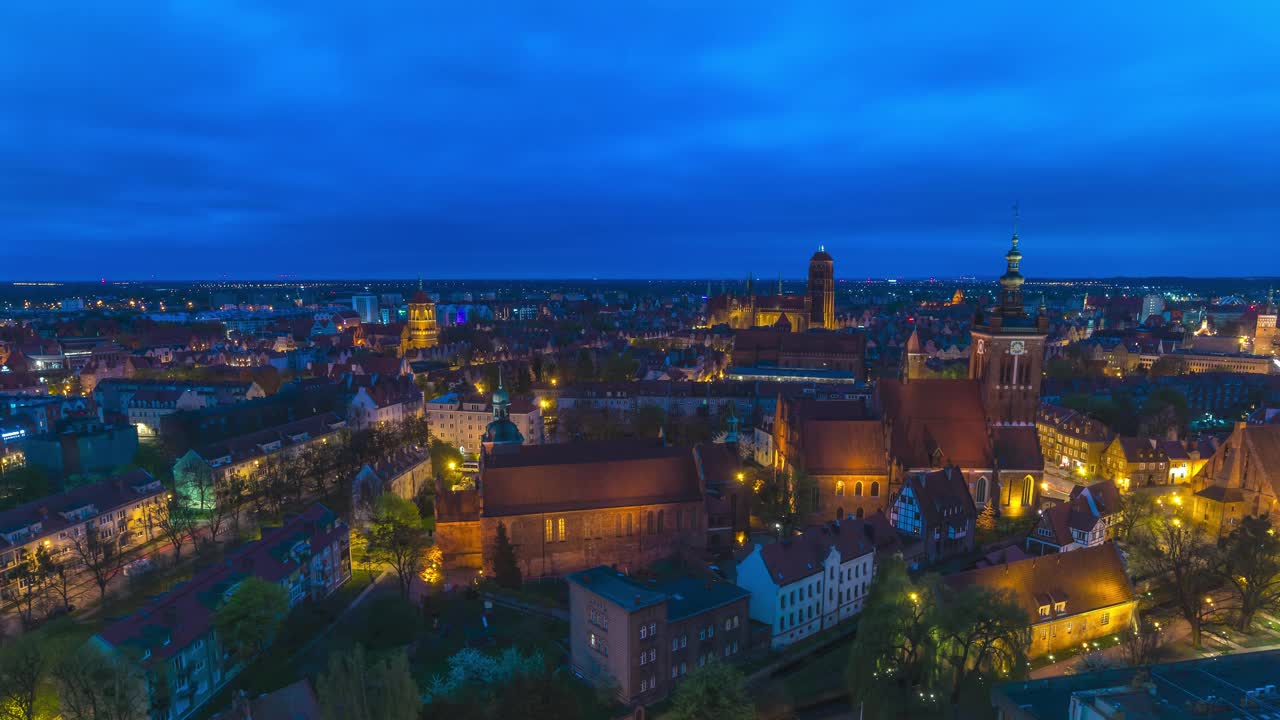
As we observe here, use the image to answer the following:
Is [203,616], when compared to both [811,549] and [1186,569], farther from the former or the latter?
[1186,569]

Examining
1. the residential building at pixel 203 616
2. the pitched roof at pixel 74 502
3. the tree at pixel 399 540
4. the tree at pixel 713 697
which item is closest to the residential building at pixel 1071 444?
the tree at pixel 713 697

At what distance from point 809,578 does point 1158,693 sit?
19.1 m

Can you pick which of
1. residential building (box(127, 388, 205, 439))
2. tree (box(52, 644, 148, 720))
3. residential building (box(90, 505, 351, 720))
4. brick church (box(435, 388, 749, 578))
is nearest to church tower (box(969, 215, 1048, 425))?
brick church (box(435, 388, 749, 578))

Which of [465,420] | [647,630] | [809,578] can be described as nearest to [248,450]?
[465,420]

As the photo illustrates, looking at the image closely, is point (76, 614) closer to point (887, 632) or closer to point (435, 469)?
point (435, 469)

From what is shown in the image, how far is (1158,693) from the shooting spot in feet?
94.4

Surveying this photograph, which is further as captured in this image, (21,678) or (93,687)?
(21,678)

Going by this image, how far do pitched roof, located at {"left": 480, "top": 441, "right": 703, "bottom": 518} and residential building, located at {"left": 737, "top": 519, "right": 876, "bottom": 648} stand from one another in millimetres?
10011

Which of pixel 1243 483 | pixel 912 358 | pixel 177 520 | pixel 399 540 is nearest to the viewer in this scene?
pixel 399 540

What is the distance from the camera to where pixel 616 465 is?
53.2 metres

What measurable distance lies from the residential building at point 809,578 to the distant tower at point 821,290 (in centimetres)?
12678

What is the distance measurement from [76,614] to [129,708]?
64.9ft

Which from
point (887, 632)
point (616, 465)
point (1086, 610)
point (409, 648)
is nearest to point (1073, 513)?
point (1086, 610)

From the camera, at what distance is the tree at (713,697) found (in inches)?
1246
